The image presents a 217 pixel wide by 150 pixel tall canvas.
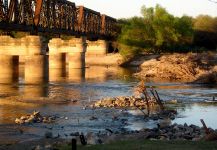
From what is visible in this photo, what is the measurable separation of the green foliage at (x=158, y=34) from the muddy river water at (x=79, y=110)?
58892 mm

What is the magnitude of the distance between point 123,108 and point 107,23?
109995mm

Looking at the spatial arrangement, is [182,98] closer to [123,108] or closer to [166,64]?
[123,108]

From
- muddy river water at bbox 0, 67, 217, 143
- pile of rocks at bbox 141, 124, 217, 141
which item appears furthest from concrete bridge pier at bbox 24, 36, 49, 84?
pile of rocks at bbox 141, 124, 217, 141

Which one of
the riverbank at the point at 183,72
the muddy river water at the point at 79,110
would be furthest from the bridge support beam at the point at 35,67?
the riverbank at the point at 183,72

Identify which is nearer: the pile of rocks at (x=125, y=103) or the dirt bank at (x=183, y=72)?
the pile of rocks at (x=125, y=103)

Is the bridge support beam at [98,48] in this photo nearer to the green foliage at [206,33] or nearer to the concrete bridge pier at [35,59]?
the green foliage at [206,33]

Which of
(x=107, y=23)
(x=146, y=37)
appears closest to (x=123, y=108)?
(x=146, y=37)

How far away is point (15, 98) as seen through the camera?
41.9 metres

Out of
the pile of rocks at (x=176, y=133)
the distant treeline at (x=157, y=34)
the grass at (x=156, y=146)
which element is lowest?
the pile of rocks at (x=176, y=133)

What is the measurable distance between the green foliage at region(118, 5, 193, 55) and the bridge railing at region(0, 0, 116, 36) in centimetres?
893

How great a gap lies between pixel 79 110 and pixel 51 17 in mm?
51394

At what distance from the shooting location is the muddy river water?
2633cm

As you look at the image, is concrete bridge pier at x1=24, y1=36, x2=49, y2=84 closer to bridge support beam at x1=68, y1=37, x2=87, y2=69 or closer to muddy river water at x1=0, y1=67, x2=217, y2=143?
muddy river water at x1=0, y1=67, x2=217, y2=143

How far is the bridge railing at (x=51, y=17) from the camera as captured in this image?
6203cm
